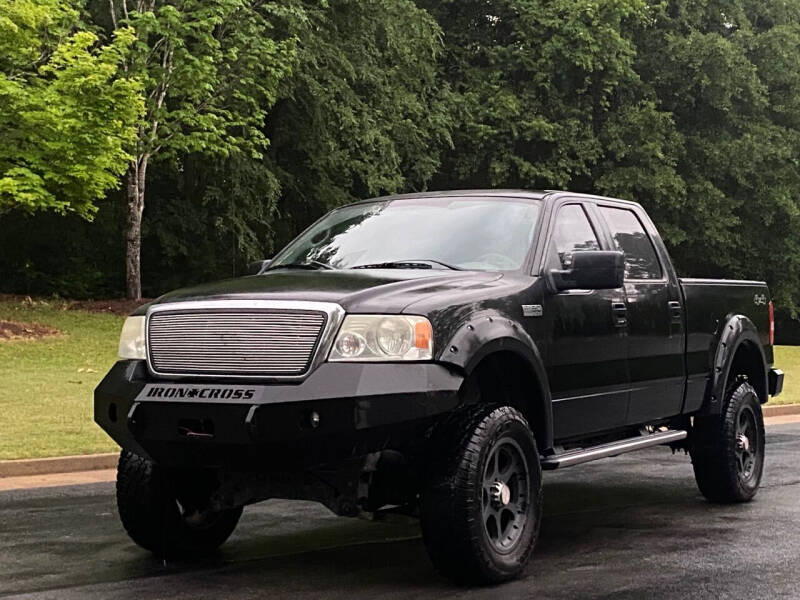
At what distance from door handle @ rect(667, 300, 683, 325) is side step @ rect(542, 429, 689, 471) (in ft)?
2.43

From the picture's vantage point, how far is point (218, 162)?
107ft

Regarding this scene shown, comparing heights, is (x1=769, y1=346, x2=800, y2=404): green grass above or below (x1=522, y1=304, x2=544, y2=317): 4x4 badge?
below

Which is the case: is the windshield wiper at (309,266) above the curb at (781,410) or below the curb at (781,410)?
above

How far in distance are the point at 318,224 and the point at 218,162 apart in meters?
25.3

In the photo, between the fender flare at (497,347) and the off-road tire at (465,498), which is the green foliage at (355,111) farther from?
the off-road tire at (465,498)

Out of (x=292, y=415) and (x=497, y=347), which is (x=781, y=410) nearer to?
(x=497, y=347)

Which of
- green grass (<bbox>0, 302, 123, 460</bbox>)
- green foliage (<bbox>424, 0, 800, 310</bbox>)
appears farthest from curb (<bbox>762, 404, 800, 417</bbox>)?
green foliage (<bbox>424, 0, 800, 310</bbox>)

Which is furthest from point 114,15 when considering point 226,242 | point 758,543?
point 758,543

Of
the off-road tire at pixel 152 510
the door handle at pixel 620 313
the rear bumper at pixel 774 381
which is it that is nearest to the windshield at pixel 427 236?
the door handle at pixel 620 313

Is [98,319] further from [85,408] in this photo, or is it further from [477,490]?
[477,490]

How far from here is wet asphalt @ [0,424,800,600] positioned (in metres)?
6.00

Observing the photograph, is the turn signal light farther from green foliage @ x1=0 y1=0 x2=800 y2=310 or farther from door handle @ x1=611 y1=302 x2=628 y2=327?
green foliage @ x1=0 y1=0 x2=800 y2=310

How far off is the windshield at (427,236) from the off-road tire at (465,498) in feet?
3.69

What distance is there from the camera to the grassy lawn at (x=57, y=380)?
476 inches
